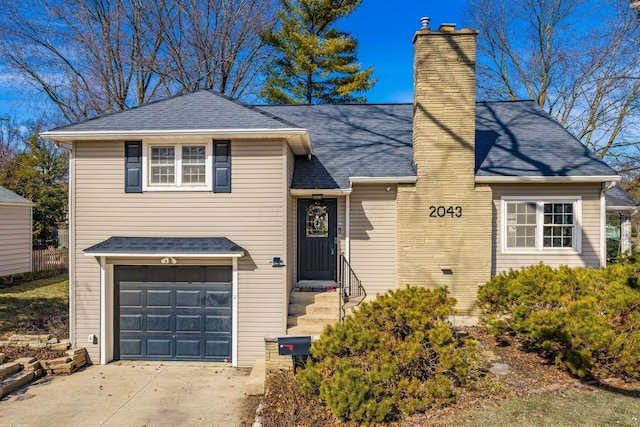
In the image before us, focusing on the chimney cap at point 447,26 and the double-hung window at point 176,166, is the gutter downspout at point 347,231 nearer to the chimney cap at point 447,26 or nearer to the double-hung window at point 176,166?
the double-hung window at point 176,166

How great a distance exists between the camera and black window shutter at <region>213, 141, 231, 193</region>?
8.11 meters

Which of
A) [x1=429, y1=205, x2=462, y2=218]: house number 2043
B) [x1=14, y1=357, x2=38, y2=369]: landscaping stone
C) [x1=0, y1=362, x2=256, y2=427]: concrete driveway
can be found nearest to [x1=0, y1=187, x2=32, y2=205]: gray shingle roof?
[x1=14, y1=357, x2=38, y2=369]: landscaping stone

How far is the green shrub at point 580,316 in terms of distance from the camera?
5656 millimetres

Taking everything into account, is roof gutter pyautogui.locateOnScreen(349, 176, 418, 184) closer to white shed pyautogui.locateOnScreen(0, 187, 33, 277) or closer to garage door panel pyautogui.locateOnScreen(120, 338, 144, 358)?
garage door panel pyautogui.locateOnScreen(120, 338, 144, 358)

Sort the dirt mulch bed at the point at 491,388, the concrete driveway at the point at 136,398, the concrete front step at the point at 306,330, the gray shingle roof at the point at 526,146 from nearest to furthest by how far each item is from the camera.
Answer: the dirt mulch bed at the point at 491,388 < the concrete driveway at the point at 136,398 < the concrete front step at the point at 306,330 < the gray shingle roof at the point at 526,146

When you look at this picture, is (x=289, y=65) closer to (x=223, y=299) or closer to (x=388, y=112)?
(x=388, y=112)

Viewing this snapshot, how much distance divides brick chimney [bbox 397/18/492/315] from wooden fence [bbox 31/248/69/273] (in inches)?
631

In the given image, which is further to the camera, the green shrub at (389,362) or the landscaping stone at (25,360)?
the landscaping stone at (25,360)

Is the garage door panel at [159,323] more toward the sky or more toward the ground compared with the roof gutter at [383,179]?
more toward the ground

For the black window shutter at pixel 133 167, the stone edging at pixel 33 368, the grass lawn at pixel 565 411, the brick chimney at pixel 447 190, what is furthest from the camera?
the brick chimney at pixel 447 190

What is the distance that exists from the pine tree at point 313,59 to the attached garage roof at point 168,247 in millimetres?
15408

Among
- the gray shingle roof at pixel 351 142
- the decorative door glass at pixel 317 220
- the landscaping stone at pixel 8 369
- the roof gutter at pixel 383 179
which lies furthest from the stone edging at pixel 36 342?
the roof gutter at pixel 383 179

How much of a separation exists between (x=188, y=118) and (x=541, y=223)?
8563mm

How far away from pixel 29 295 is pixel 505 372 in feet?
46.5
